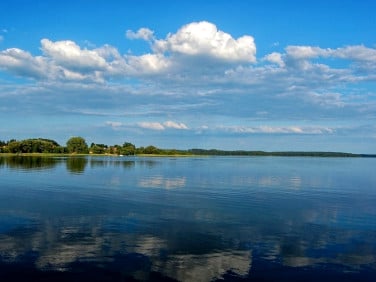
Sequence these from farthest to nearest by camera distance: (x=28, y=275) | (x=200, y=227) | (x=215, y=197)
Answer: (x=215, y=197), (x=200, y=227), (x=28, y=275)

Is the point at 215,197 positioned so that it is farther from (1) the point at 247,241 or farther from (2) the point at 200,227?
(1) the point at 247,241

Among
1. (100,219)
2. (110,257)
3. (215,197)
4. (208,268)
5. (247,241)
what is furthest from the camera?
(215,197)

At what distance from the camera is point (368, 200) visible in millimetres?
42500

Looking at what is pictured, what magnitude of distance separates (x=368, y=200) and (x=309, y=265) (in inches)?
1068

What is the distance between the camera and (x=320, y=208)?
36.1m

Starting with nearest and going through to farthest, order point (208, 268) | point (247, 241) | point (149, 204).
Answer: point (208, 268), point (247, 241), point (149, 204)

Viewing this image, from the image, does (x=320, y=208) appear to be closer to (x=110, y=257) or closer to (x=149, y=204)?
(x=149, y=204)

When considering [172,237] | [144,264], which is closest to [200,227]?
[172,237]

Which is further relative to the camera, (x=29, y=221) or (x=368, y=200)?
(x=368, y=200)

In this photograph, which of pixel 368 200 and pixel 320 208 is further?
pixel 368 200

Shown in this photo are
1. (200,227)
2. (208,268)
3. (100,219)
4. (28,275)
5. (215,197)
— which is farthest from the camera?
(215,197)

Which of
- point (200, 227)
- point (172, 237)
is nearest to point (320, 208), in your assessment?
point (200, 227)

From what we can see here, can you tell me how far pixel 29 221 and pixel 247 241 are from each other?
14.2 m

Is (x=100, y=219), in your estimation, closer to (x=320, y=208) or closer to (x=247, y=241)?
(x=247, y=241)
